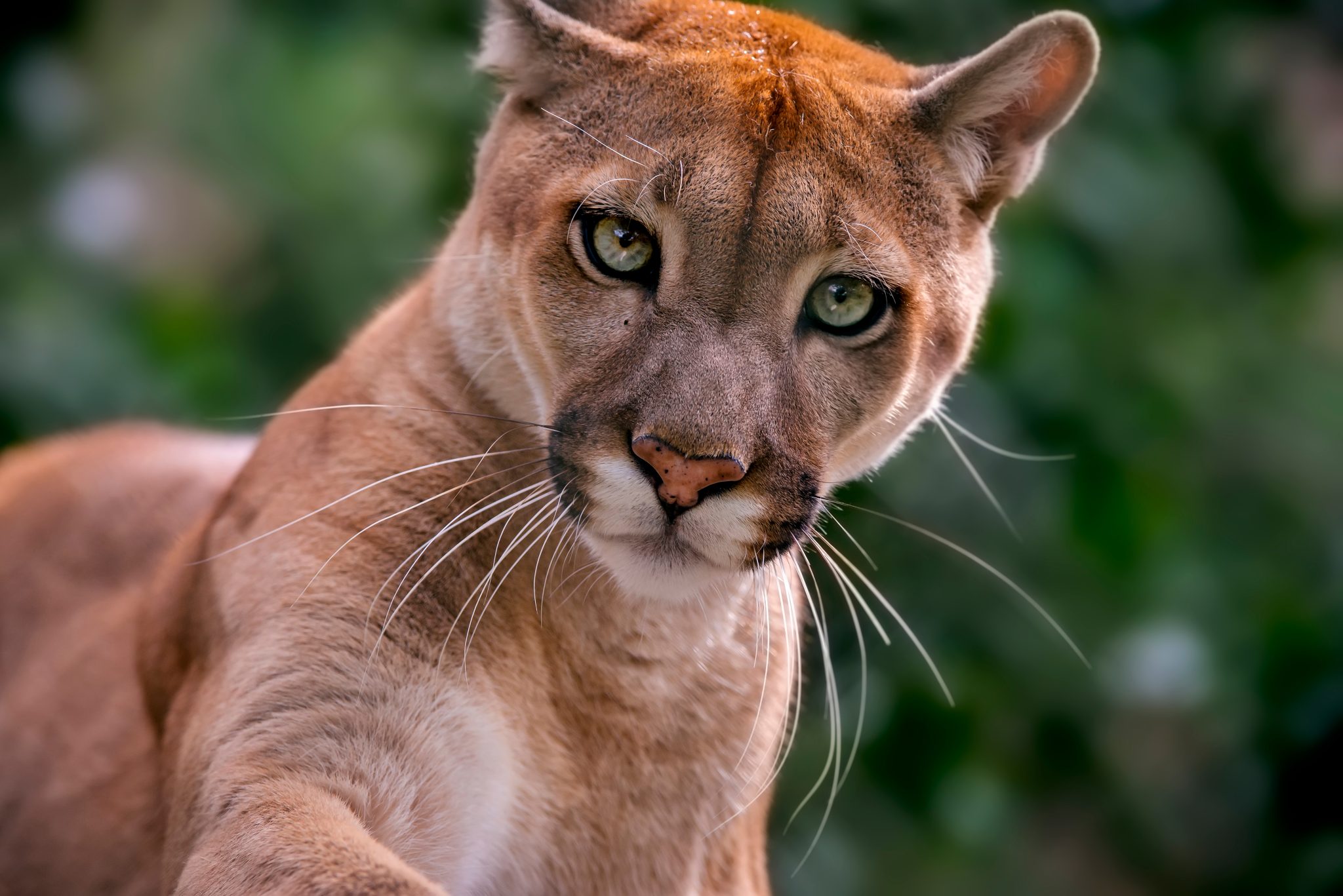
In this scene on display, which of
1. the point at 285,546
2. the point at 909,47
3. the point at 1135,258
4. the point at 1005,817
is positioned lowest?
the point at 1005,817

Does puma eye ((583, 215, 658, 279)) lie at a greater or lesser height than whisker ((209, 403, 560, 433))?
greater

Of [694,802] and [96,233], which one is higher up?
[694,802]

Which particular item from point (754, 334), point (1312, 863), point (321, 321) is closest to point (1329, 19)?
point (1312, 863)

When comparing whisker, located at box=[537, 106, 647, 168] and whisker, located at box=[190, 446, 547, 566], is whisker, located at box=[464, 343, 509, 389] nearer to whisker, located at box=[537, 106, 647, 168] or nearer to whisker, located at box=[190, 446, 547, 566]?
whisker, located at box=[190, 446, 547, 566]

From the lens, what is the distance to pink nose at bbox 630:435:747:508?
215 centimetres

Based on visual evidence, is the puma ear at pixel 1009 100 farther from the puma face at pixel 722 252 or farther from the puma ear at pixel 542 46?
the puma ear at pixel 542 46

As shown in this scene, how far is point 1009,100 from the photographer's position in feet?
8.73

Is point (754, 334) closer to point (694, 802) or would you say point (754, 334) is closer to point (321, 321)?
point (694, 802)

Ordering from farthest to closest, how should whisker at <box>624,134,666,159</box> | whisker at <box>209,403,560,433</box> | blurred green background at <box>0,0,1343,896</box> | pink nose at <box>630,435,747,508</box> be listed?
blurred green background at <box>0,0,1343,896</box> → whisker at <box>209,403,560,433</box> → whisker at <box>624,134,666,159</box> → pink nose at <box>630,435,747,508</box>

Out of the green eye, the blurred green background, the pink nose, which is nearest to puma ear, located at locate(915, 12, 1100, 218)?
the green eye

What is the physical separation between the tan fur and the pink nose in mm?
27

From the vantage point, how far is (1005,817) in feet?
15.6

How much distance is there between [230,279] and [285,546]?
3441 millimetres

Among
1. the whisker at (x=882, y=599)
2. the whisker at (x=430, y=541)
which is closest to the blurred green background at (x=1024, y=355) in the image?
the whisker at (x=882, y=599)
